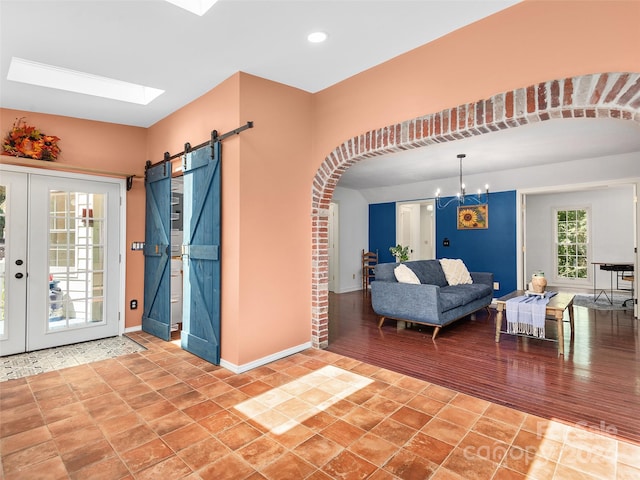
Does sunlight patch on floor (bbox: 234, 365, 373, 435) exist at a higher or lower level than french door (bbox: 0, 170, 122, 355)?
lower

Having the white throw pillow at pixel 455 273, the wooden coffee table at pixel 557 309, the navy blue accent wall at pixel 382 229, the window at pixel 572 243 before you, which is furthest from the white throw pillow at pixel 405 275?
the window at pixel 572 243

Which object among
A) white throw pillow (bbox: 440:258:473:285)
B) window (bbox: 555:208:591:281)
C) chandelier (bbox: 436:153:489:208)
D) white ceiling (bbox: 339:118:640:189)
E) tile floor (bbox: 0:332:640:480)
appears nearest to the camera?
tile floor (bbox: 0:332:640:480)

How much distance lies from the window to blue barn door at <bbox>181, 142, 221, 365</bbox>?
9.06 metres

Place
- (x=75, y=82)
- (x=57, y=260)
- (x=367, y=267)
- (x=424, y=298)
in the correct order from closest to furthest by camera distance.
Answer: (x=75, y=82) → (x=57, y=260) → (x=424, y=298) → (x=367, y=267)

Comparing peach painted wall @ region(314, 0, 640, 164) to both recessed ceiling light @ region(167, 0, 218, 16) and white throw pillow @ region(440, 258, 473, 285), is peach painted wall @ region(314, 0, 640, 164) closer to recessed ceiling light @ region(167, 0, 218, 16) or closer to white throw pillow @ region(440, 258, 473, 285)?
recessed ceiling light @ region(167, 0, 218, 16)

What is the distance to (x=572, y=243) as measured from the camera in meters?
8.71

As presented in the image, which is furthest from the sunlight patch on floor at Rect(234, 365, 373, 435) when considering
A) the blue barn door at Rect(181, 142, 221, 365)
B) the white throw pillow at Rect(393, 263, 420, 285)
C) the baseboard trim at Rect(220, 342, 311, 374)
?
the white throw pillow at Rect(393, 263, 420, 285)

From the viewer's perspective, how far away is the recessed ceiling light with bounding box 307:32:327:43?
2691 millimetres

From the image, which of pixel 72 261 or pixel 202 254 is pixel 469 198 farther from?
pixel 72 261

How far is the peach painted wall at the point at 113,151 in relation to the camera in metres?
4.09

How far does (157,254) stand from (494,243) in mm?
6291

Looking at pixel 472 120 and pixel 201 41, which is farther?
pixel 201 41

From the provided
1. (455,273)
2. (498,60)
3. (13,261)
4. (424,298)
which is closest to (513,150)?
(455,273)

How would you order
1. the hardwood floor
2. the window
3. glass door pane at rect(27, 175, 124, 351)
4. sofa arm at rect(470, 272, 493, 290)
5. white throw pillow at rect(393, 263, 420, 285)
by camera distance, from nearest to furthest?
the hardwood floor < glass door pane at rect(27, 175, 124, 351) < white throw pillow at rect(393, 263, 420, 285) < sofa arm at rect(470, 272, 493, 290) < the window
